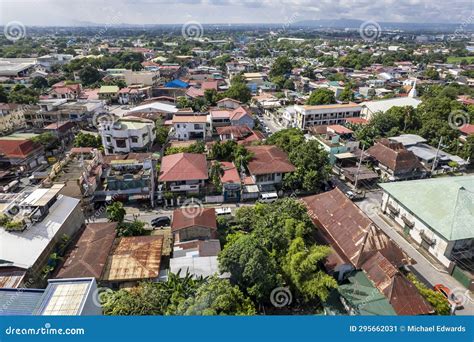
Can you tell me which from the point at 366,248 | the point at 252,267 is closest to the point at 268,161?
the point at 366,248

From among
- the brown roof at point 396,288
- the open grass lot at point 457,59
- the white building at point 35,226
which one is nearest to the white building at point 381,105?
the brown roof at point 396,288

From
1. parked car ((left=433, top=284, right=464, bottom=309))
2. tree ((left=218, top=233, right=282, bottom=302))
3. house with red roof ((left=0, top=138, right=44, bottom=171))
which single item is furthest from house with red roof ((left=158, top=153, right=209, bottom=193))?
parked car ((left=433, top=284, right=464, bottom=309))

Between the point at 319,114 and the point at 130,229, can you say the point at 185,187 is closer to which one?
the point at 130,229

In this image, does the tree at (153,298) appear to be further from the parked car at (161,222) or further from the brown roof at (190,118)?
the brown roof at (190,118)

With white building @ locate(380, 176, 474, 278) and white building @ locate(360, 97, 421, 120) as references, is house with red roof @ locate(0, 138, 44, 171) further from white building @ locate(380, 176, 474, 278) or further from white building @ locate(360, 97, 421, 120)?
white building @ locate(360, 97, 421, 120)

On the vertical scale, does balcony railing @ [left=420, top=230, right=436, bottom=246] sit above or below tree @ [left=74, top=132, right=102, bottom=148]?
below

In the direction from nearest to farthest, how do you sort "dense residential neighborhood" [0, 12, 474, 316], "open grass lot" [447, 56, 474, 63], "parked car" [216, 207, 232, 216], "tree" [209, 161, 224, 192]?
"dense residential neighborhood" [0, 12, 474, 316] < "parked car" [216, 207, 232, 216] < "tree" [209, 161, 224, 192] < "open grass lot" [447, 56, 474, 63]
